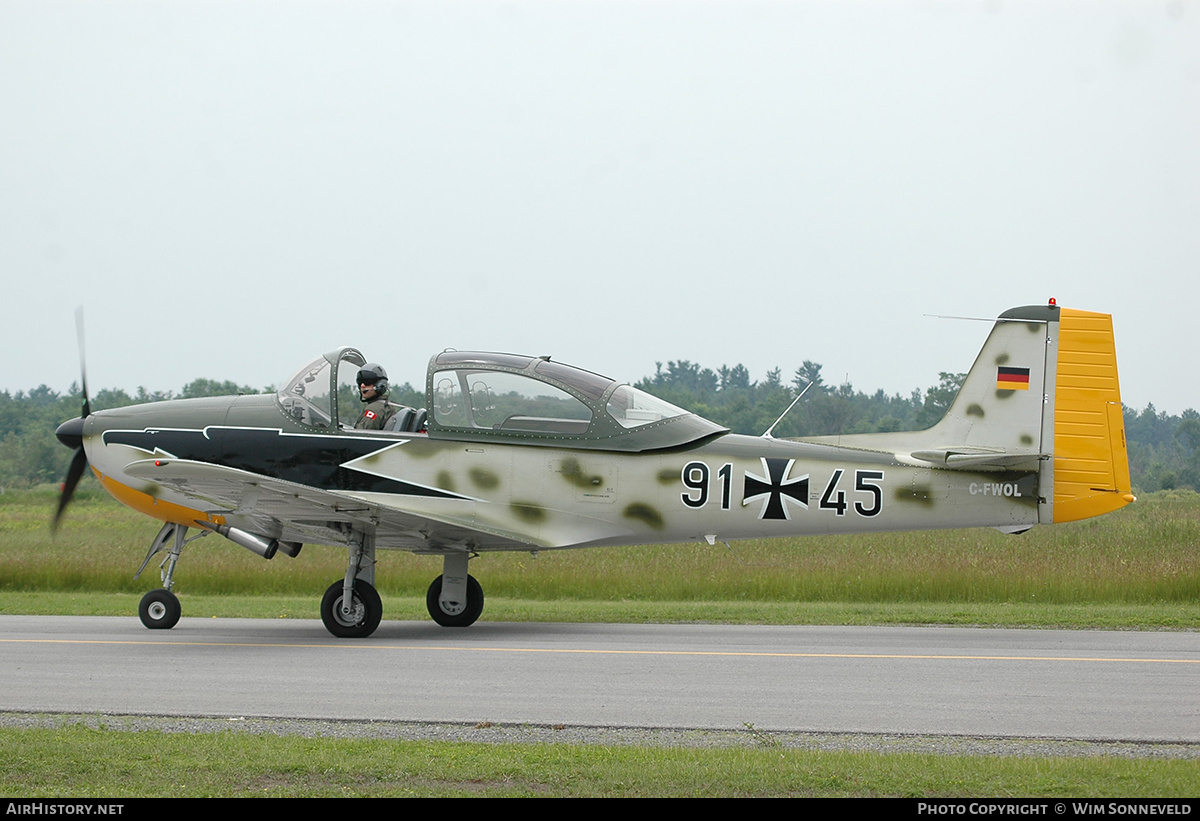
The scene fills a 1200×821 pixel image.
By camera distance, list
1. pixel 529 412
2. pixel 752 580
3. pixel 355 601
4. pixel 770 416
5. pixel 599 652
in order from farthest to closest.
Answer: pixel 770 416, pixel 752 580, pixel 529 412, pixel 355 601, pixel 599 652

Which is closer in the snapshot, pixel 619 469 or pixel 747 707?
pixel 747 707

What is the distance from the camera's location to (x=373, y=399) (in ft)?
41.5

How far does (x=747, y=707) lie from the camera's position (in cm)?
785

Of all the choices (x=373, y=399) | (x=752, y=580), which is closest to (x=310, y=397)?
(x=373, y=399)

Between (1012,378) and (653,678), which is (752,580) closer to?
(1012,378)

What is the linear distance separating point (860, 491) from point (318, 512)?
18.2 feet

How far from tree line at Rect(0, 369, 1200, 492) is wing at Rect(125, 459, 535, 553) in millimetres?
14658

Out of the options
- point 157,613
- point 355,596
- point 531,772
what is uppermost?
point 531,772

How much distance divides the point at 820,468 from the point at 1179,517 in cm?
2379

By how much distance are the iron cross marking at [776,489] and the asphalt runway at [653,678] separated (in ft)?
4.34

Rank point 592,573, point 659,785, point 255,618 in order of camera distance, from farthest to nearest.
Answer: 1. point 592,573
2. point 255,618
3. point 659,785

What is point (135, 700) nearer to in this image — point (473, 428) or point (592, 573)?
point (473, 428)

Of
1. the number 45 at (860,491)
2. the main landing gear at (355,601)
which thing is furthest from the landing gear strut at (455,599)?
the number 45 at (860,491)
